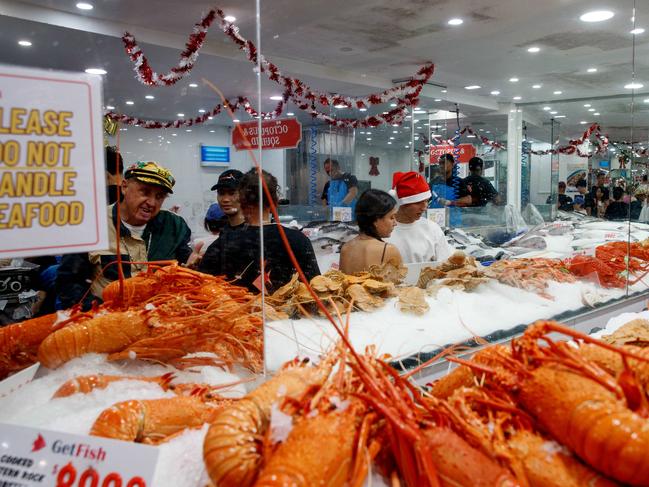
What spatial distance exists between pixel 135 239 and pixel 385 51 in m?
1.73

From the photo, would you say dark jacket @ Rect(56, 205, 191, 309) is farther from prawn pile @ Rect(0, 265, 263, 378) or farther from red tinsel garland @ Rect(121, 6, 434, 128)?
red tinsel garland @ Rect(121, 6, 434, 128)

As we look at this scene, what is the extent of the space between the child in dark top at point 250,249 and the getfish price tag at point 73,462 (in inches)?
30.0

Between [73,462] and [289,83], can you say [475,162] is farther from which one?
[73,462]

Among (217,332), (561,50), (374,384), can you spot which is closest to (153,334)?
(217,332)

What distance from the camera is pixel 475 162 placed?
474cm

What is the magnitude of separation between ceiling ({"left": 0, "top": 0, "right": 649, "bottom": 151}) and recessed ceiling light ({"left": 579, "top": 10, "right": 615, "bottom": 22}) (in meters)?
0.04

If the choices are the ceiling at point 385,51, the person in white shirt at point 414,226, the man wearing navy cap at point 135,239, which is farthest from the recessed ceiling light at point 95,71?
the person in white shirt at point 414,226

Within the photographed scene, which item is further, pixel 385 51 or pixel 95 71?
pixel 385 51

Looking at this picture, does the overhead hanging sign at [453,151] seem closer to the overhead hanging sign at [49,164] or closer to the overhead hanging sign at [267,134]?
the overhead hanging sign at [267,134]

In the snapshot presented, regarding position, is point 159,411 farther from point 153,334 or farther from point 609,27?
point 609,27

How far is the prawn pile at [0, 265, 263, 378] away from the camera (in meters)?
1.41

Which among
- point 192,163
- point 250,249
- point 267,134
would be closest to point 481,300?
point 250,249

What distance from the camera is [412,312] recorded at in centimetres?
215

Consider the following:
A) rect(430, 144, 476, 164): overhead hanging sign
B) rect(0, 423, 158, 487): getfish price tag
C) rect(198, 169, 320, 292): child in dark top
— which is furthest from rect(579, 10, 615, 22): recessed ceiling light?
rect(0, 423, 158, 487): getfish price tag
